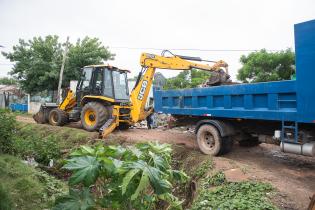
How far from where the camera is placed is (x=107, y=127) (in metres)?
10.3

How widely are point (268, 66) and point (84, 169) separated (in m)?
16.8

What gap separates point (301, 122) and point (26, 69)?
2091cm

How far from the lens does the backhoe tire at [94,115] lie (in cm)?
1081

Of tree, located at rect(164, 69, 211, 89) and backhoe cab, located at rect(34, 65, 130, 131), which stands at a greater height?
tree, located at rect(164, 69, 211, 89)

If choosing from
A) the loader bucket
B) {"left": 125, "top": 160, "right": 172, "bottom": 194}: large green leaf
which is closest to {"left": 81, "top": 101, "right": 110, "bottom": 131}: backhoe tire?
the loader bucket

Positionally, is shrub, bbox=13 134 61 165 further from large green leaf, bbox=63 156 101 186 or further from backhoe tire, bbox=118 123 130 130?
large green leaf, bbox=63 156 101 186

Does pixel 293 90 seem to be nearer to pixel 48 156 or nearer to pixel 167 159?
pixel 167 159

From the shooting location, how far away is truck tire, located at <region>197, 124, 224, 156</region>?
24.0 ft

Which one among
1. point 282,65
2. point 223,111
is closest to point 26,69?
point 282,65

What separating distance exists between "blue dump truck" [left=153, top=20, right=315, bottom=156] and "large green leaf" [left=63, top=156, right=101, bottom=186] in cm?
468

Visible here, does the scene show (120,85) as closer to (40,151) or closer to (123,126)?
(123,126)

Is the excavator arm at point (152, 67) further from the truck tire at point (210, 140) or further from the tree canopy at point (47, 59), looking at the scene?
the tree canopy at point (47, 59)

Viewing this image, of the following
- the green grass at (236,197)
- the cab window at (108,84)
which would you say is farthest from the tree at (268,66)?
the green grass at (236,197)

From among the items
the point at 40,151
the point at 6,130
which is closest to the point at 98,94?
the point at 40,151
